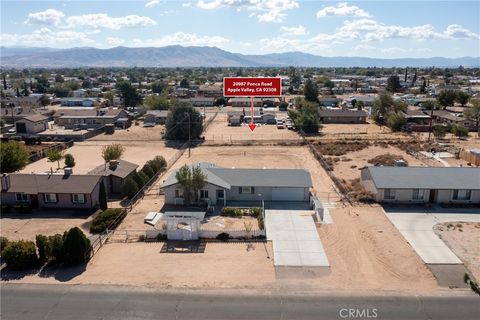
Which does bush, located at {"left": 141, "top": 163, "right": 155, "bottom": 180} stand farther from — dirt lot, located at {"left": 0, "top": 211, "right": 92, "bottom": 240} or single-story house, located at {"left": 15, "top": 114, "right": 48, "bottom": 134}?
single-story house, located at {"left": 15, "top": 114, "right": 48, "bottom": 134}

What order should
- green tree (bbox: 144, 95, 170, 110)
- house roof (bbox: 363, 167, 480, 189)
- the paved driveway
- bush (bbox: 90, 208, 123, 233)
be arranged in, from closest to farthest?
1. the paved driveway
2. bush (bbox: 90, 208, 123, 233)
3. house roof (bbox: 363, 167, 480, 189)
4. green tree (bbox: 144, 95, 170, 110)

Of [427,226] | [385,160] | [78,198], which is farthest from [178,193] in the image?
[385,160]

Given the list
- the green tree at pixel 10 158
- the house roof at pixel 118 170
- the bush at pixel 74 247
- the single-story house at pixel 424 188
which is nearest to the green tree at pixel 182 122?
the house roof at pixel 118 170

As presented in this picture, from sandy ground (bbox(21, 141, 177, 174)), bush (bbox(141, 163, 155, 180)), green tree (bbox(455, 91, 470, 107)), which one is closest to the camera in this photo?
bush (bbox(141, 163, 155, 180))

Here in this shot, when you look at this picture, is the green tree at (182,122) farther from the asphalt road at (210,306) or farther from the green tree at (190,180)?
the asphalt road at (210,306)

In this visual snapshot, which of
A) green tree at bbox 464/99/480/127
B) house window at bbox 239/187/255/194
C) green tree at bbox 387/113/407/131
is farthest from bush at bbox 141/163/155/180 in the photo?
green tree at bbox 464/99/480/127

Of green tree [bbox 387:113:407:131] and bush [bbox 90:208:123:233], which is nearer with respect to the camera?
bush [bbox 90:208:123:233]

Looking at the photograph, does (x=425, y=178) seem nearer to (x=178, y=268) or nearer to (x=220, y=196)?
(x=220, y=196)
